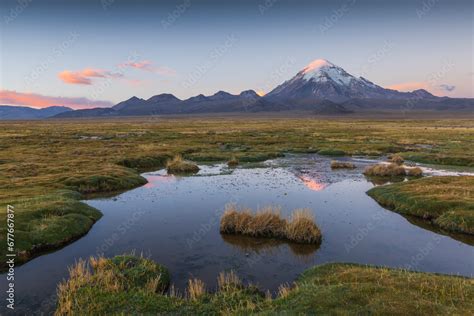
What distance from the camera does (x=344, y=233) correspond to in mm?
26359

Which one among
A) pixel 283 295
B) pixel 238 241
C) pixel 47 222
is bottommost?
pixel 238 241

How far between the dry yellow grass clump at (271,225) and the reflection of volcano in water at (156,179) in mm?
18615

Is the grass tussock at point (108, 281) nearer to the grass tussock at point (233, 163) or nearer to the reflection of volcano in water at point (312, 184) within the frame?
the reflection of volcano in water at point (312, 184)

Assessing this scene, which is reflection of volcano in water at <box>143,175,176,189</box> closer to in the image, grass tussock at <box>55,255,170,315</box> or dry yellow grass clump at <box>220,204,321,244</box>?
dry yellow grass clump at <box>220,204,321,244</box>

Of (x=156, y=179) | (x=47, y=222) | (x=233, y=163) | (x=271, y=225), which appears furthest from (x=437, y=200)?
(x=156, y=179)

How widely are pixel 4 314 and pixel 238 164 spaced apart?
44605 millimetres

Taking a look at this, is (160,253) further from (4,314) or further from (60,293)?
(4,314)

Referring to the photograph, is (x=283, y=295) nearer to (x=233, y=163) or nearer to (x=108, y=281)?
(x=108, y=281)

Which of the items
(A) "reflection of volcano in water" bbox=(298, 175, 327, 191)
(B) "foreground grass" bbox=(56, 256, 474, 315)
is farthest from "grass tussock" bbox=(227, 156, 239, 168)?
(B) "foreground grass" bbox=(56, 256, 474, 315)

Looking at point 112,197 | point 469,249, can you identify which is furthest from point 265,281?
point 112,197

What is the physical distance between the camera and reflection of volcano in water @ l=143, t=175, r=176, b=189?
141 ft

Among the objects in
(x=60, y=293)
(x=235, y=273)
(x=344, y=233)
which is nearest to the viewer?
(x=60, y=293)

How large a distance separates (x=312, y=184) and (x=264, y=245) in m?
20.9

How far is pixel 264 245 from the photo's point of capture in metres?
23.9
